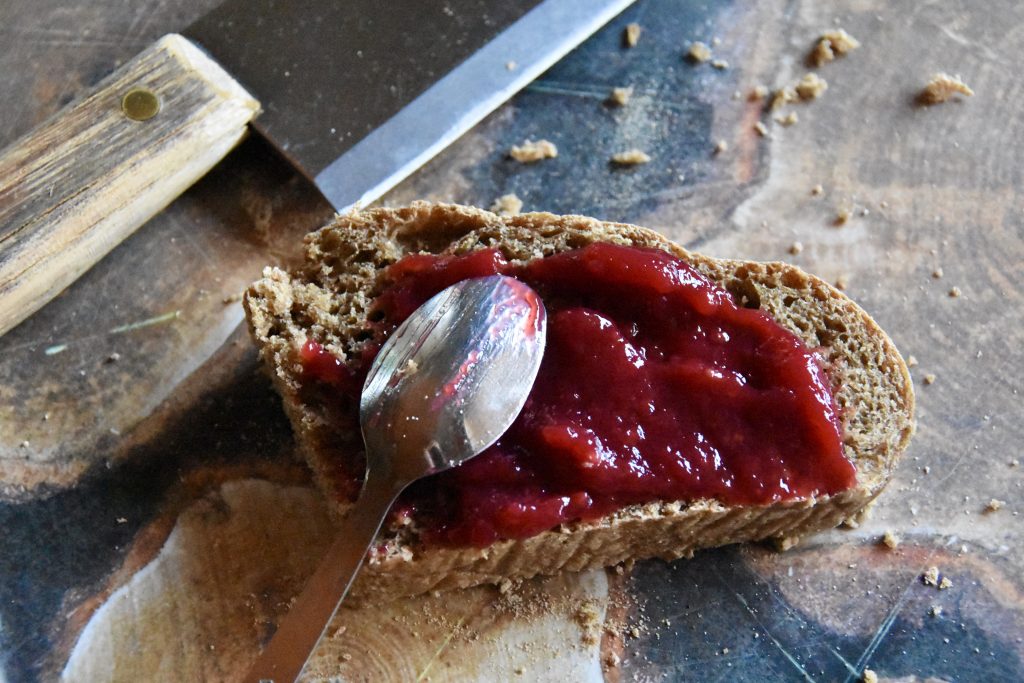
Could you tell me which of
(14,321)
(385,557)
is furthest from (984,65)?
(14,321)

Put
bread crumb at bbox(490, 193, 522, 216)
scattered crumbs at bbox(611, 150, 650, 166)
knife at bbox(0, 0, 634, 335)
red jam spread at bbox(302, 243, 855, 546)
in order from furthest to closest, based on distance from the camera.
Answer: scattered crumbs at bbox(611, 150, 650, 166)
bread crumb at bbox(490, 193, 522, 216)
knife at bbox(0, 0, 634, 335)
red jam spread at bbox(302, 243, 855, 546)

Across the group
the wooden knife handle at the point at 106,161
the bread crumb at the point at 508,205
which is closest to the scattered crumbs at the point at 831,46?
the bread crumb at the point at 508,205

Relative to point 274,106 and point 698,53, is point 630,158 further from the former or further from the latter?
point 274,106

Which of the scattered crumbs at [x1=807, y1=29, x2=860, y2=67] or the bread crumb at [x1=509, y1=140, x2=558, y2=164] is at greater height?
the scattered crumbs at [x1=807, y1=29, x2=860, y2=67]

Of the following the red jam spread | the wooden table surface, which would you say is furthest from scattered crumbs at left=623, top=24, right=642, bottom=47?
the red jam spread

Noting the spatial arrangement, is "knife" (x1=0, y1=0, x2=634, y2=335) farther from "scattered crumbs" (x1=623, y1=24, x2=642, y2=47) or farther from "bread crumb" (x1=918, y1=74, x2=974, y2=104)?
"bread crumb" (x1=918, y1=74, x2=974, y2=104)

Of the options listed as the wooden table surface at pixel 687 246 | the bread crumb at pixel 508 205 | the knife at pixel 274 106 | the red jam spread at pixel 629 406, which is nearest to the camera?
the red jam spread at pixel 629 406

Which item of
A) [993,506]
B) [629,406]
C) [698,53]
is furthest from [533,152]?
[993,506]

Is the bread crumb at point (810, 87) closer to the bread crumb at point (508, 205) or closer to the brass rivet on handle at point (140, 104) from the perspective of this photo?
the bread crumb at point (508, 205)

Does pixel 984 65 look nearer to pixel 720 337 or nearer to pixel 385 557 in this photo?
pixel 720 337
